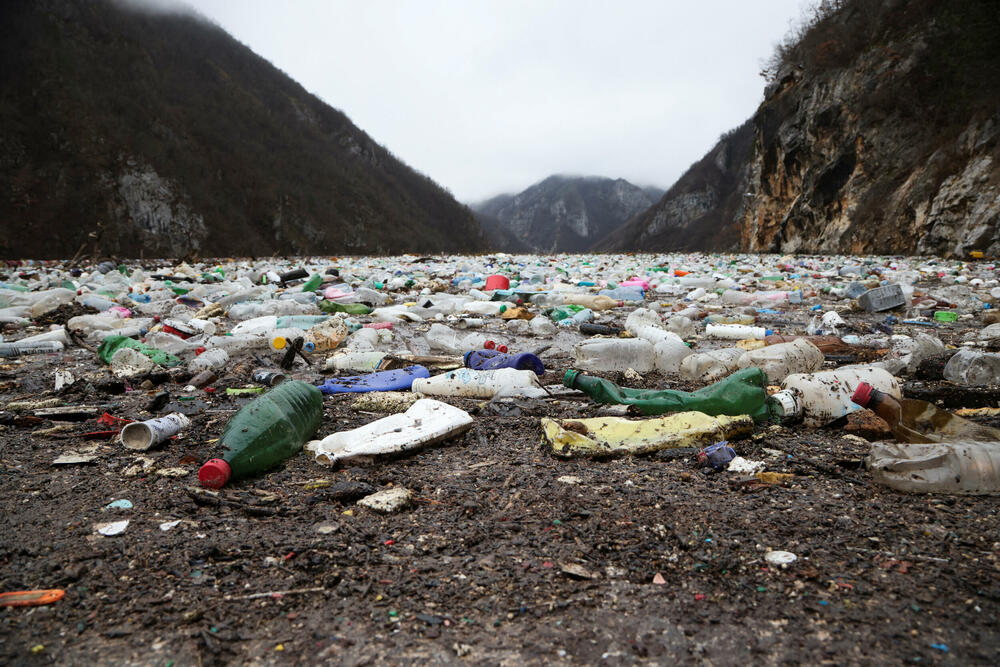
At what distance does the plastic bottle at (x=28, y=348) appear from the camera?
3.17 metres

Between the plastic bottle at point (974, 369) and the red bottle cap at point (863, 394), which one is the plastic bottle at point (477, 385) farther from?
the plastic bottle at point (974, 369)

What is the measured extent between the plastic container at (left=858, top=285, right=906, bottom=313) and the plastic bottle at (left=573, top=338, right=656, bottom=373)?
2.63 m

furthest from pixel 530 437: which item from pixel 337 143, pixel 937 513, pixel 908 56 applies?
pixel 337 143

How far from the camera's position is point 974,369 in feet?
7.22

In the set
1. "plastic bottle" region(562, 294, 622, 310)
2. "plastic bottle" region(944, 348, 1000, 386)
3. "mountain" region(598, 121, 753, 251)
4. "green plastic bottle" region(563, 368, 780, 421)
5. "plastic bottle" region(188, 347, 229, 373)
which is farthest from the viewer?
"mountain" region(598, 121, 753, 251)

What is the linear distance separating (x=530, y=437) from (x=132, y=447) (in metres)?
1.34

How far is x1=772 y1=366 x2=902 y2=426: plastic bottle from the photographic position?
1.82 metres

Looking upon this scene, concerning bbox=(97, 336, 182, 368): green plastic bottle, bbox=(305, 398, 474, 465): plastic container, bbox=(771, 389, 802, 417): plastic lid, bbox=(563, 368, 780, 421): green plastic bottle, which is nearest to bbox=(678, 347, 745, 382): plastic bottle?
bbox=(563, 368, 780, 421): green plastic bottle

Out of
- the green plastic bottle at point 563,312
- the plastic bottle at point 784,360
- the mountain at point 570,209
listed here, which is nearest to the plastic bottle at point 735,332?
the plastic bottle at point 784,360

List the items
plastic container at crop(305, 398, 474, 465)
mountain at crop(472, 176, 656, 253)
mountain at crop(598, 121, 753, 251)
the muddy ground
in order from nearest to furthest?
the muddy ground < plastic container at crop(305, 398, 474, 465) < mountain at crop(598, 121, 753, 251) < mountain at crop(472, 176, 656, 253)

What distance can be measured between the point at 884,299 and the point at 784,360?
8.27 feet

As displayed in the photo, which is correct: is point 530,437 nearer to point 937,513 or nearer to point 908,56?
point 937,513

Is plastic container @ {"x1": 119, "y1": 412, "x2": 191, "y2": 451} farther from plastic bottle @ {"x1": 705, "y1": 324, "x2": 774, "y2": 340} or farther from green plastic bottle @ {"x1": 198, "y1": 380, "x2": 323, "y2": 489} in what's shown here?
plastic bottle @ {"x1": 705, "y1": 324, "x2": 774, "y2": 340}

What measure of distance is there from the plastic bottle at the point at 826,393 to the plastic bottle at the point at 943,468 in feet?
1.39
